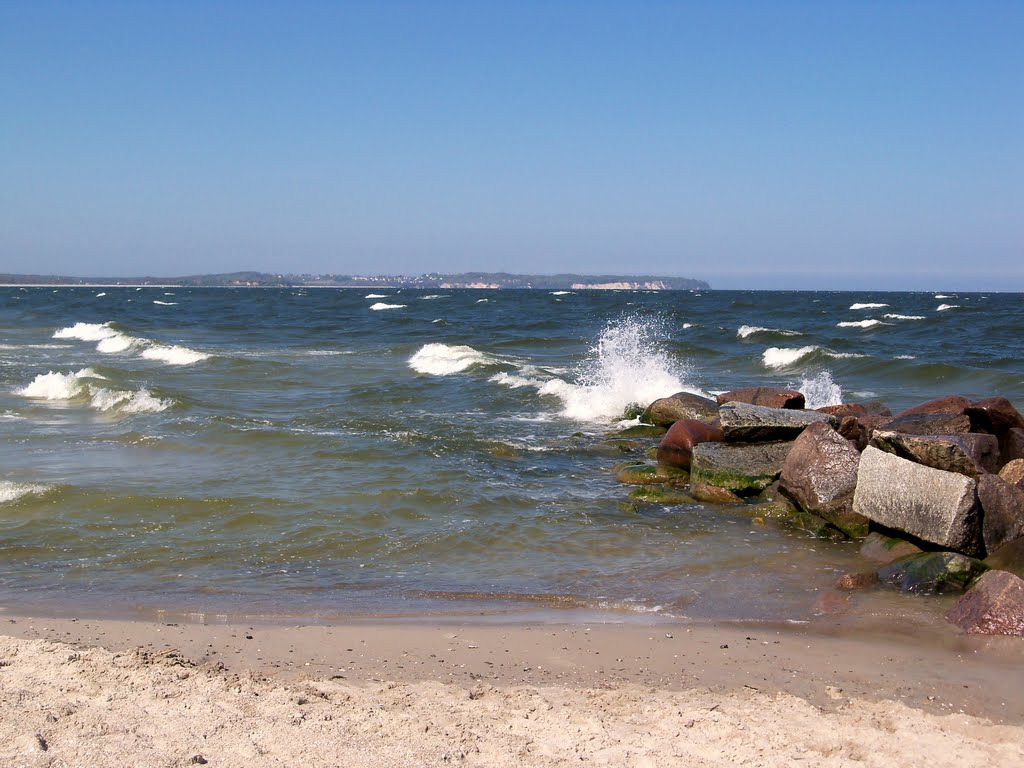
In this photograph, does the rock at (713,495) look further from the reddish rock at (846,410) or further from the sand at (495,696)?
the sand at (495,696)

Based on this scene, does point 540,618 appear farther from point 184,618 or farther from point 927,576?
point 927,576

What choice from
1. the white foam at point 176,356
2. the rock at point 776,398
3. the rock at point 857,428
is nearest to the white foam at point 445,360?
the white foam at point 176,356

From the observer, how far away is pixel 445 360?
2500 centimetres

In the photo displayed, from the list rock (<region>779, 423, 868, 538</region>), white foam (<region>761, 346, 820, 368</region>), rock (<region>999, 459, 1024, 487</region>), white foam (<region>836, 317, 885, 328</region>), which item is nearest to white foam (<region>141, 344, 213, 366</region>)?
white foam (<region>761, 346, 820, 368</region>)

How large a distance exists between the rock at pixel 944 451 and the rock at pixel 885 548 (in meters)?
0.67

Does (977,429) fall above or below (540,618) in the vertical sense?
above

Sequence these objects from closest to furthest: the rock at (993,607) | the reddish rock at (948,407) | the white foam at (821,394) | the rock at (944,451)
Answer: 1. the rock at (993,607)
2. the rock at (944,451)
3. the reddish rock at (948,407)
4. the white foam at (821,394)

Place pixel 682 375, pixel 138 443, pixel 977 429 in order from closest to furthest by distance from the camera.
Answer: pixel 977 429
pixel 138 443
pixel 682 375

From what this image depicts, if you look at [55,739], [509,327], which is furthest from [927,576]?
[509,327]

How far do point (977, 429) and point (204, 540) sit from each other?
7.39 meters

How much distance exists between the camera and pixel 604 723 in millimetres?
4516

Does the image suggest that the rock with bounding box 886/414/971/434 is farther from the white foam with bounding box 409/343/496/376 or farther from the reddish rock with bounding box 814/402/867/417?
the white foam with bounding box 409/343/496/376

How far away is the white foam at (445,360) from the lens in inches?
926

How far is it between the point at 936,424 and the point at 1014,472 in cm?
124
